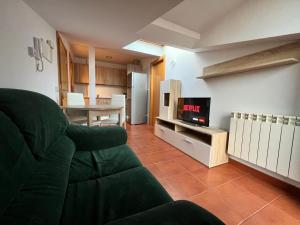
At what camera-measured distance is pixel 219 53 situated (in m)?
2.45

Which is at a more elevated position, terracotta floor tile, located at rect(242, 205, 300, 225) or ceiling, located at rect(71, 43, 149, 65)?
ceiling, located at rect(71, 43, 149, 65)

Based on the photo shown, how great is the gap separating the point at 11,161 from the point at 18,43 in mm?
1431

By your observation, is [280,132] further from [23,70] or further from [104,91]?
[104,91]

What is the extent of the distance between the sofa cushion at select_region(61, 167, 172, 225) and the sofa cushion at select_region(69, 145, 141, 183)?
14 cm

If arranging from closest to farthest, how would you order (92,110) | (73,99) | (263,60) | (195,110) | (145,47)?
(263,60) → (92,110) → (195,110) → (73,99) → (145,47)

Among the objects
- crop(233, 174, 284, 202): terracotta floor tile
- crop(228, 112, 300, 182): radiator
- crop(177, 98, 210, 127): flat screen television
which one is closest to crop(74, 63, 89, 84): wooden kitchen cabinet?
crop(177, 98, 210, 127): flat screen television

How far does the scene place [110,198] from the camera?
76cm

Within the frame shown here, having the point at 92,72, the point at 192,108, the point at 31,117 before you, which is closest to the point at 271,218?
the point at 192,108

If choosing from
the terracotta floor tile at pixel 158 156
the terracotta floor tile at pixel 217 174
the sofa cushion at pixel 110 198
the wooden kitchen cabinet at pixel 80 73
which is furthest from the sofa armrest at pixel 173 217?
the wooden kitchen cabinet at pixel 80 73

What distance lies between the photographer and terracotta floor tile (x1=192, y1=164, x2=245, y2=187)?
5.66 feet

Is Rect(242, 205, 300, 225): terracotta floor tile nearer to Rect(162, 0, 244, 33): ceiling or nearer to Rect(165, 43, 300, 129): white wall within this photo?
Rect(165, 43, 300, 129): white wall

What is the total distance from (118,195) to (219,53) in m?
2.60

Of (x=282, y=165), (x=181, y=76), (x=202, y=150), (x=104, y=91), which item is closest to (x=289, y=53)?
(x=282, y=165)

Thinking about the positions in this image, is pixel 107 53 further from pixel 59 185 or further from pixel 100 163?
pixel 59 185
